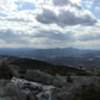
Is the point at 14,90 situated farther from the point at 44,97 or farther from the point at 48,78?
the point at 48,78

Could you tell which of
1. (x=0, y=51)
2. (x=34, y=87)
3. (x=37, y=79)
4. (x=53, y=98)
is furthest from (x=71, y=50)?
(x=53, y=98)

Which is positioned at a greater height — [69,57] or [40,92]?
[69,57]

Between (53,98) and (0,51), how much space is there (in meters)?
89.9

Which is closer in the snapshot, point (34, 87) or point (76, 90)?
point (76, 90)

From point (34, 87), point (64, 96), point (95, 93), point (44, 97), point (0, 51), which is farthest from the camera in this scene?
point (0, 51)

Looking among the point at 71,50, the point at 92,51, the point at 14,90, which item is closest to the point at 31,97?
the point at 14,90

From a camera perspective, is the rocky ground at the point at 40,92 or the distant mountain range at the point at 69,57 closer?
the rocky ground at the point at 40,92

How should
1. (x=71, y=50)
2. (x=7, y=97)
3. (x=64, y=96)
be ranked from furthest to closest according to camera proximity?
(x=71, y=50) < (x=7, y=97) < (x=64, y=96)

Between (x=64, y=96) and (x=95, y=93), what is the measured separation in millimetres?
3737

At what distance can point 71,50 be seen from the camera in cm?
17325

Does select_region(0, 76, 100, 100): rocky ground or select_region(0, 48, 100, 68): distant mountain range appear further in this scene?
select_region(0, 48, 100, 68): distant mountain range

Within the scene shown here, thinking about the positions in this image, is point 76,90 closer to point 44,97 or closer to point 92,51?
point 44,97

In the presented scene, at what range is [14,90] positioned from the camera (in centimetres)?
3303

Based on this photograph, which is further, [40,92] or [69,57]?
[69,57]
